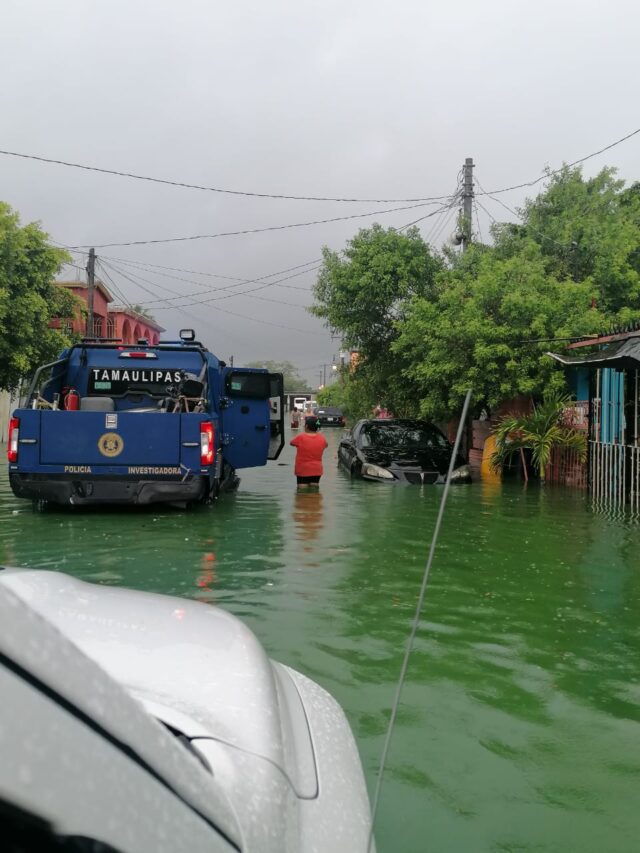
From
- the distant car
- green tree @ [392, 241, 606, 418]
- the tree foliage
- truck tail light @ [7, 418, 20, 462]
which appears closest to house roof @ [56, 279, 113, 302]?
the distant car

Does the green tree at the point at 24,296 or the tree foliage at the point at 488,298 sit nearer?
the tree foliage at the point at 488,298

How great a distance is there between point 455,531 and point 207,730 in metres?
8.27

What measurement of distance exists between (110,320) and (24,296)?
2969 centimetres

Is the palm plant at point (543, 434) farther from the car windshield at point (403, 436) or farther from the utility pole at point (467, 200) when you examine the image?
the utility pole at point (467, 200)

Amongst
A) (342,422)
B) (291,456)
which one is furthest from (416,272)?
(342,422)

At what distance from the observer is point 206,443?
33.1 feet

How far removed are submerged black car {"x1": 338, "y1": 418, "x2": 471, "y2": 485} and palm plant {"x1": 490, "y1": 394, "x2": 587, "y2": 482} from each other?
1483 mm

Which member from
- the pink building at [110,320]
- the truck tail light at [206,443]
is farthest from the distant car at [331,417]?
the truck tail light at [206,443]

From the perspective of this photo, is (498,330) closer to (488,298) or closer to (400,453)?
(488,298)

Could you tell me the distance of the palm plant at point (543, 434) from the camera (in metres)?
16.2

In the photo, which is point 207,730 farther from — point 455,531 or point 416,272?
point 416,272

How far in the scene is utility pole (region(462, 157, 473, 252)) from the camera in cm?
2289

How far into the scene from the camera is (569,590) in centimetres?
656

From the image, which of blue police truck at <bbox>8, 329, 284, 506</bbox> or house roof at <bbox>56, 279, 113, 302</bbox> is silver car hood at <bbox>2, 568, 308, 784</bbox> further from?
house roof at <bbox>56, 279, 113, 302</bbox>
